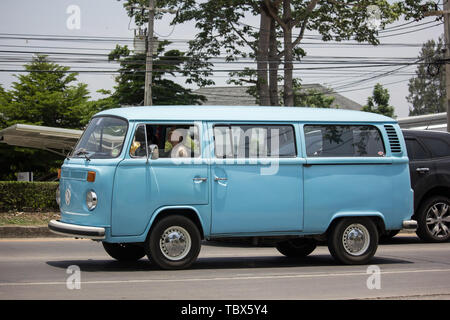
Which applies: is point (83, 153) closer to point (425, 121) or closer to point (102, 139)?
point (102, 139)

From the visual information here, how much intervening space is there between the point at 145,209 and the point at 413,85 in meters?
86.0

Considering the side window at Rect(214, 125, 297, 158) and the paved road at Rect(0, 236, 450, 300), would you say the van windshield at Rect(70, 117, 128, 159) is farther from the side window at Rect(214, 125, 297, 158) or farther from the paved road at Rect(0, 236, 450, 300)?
the paved road at Rect(0, 236, 450, 300)

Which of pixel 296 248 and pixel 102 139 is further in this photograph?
pixel 296 248

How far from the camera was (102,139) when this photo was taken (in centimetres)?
958

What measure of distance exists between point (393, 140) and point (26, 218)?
1037 centimetres

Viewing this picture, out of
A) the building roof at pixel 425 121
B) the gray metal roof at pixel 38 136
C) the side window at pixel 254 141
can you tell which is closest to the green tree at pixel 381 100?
the building roof at pixel 425 121

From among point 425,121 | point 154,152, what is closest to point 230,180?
point 154,152

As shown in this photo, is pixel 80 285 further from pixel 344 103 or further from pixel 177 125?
pixel 344 103

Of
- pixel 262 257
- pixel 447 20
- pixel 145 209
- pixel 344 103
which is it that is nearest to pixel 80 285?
pixel 145 209

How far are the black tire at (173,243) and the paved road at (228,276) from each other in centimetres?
18

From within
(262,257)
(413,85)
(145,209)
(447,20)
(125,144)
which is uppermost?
(413,85)

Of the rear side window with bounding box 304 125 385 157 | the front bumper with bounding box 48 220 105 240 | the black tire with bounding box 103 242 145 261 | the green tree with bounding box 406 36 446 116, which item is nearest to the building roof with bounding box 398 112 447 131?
the rear side window with bounding box 304 125 385 157

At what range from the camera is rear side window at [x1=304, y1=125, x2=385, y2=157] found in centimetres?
1033

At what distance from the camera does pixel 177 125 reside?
31.9 feet
